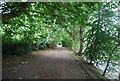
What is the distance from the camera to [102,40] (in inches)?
173

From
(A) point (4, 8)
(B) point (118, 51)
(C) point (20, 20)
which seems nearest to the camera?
(B) point (118, 51)

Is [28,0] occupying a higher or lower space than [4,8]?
higher

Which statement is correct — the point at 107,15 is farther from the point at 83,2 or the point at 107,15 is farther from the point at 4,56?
the point at 4,56

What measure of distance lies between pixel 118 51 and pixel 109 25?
145cm

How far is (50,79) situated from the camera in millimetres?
3270

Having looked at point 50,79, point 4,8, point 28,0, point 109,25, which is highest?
point 28,0

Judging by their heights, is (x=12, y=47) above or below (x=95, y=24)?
below

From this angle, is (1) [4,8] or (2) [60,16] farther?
(2) [60,16]

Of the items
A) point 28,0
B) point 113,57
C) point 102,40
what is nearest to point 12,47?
point 28,0

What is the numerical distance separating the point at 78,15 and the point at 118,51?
2.82m

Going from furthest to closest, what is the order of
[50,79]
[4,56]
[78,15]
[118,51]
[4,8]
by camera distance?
[4,56] → [78,15] → [4,8] → [118,51] → [50,79]

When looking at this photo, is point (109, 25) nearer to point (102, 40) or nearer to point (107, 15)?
point (107, 15)

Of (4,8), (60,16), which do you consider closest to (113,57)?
(60,16)

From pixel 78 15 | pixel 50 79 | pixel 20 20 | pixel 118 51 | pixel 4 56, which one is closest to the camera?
pixel 50 79
